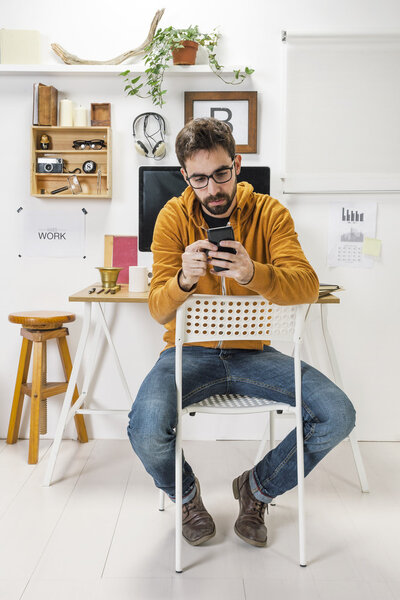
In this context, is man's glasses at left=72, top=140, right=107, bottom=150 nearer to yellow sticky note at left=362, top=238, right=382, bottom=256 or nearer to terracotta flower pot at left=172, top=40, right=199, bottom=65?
terracotta flower pot at left=172, top=40, right=199, bottom=65

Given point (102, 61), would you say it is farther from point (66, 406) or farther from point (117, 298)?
point (66, 406)

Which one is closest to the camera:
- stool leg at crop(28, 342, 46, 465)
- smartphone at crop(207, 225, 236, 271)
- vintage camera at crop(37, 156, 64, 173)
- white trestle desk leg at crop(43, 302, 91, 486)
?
smartphone at crop(207, 225, 236, 271)

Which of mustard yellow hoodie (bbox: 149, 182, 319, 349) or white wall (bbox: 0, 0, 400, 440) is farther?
white wall (bbox: 0, 0, 400, 440)

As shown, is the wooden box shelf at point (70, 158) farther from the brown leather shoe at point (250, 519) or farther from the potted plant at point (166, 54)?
the brown leather shoe at point (250, 519)

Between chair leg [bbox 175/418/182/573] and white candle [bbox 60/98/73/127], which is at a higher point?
white candle [bbox 60/98/73/127]

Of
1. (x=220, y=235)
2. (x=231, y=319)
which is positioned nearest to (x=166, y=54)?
(x=220, y=235)

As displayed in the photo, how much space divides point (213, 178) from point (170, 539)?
43.5 inches

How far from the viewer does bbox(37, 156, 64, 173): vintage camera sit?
270 cm

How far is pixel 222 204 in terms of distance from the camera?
1.86 meters

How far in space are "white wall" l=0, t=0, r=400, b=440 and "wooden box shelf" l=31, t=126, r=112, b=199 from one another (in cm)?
6

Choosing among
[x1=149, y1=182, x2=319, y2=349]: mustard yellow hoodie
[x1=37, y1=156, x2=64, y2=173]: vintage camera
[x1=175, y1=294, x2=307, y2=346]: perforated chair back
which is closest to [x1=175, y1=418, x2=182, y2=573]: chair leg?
[x1=175, y1=294, x2=307, y2=346]: perforated chair back

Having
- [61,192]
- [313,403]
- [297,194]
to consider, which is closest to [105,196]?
[61,192]

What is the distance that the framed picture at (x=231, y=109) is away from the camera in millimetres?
2689

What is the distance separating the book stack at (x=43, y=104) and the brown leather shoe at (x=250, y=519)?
1.74 m
